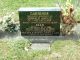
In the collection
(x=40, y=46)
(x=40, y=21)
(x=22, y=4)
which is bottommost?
(x=40, y=46)

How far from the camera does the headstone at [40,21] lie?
8.80m

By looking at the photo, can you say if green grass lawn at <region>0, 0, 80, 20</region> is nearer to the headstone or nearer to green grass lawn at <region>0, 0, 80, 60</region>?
the headstone

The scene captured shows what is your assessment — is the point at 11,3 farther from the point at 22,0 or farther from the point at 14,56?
the point at 14,56

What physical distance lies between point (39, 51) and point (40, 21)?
3.96 feet

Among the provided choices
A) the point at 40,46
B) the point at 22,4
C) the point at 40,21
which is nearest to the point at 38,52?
the point at 40,46

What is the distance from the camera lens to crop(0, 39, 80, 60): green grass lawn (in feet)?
25.6

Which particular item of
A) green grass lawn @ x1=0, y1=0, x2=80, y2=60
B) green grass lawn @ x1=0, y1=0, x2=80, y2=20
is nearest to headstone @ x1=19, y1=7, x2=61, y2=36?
green grass lawn @ x1=0, y1=0, x2=80, y2=60

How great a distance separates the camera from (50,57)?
779 cm

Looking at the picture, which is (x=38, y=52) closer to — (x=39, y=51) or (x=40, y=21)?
(x=39, y=51)

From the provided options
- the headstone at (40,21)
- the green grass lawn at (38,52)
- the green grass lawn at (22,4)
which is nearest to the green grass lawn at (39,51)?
A: the green grass lawn at (38,52)

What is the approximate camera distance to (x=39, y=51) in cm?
809

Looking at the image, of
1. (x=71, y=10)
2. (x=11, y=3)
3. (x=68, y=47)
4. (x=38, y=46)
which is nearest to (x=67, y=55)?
(x=68, y=47)

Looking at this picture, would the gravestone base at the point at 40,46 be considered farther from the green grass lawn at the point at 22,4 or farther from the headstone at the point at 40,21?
the green grass lawn at the point at 22,4

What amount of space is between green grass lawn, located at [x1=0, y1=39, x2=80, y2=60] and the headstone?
47 centimetres
